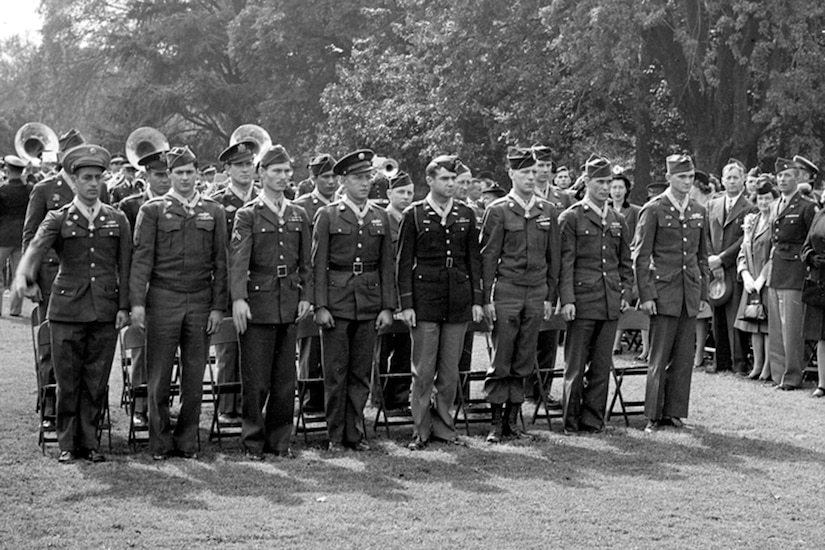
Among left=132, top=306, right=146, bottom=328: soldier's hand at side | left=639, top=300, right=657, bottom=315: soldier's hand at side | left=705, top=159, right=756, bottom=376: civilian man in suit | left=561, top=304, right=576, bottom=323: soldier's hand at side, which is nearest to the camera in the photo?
Answer: left=132, top=306, right=146, bottom=328: soldier's hand at side

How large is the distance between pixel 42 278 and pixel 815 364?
8.35 m

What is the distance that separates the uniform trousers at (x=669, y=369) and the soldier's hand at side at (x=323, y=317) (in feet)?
9.59

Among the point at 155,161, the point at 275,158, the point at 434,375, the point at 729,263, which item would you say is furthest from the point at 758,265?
the point at 155,161

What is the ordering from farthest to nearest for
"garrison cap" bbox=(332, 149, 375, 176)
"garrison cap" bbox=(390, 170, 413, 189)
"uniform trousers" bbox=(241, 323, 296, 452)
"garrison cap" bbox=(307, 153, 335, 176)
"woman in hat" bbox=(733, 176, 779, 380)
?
1. "woman in hat" bbox=(733, 176, 779, 380)
2. "garrison cap" bbox=(307, 153, 335, 176)
3. "garrison cap" bbox=(390, 170, 413, 189)
4. "garrison cap" bbox=(332, 149, 375, 176)
5. "uniform trousers" bbox=(241, 323, 296, 452)

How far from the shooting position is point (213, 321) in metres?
9.34

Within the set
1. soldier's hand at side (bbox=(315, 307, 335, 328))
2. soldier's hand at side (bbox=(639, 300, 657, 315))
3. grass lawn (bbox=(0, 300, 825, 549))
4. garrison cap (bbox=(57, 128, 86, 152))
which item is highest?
garrison cap (bbox=(57, 128, 86, 152))

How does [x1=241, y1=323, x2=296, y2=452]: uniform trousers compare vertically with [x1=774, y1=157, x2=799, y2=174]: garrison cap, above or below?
below

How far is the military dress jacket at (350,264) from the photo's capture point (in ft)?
31.7

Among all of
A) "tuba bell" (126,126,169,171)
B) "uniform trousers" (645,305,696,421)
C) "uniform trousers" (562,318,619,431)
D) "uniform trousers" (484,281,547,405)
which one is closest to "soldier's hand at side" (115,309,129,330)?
"uniform trousers" (484,281,547,405)

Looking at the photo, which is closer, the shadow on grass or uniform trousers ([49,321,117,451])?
the shadow on grass

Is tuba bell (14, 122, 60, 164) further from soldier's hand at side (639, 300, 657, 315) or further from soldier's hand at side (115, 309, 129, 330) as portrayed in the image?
soldier's hand at side (639, 300, 657, 315)

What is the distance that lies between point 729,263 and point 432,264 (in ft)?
19.6

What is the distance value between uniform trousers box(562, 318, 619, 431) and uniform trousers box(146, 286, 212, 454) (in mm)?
2993

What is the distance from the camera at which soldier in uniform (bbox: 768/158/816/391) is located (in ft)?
A: 43.5
